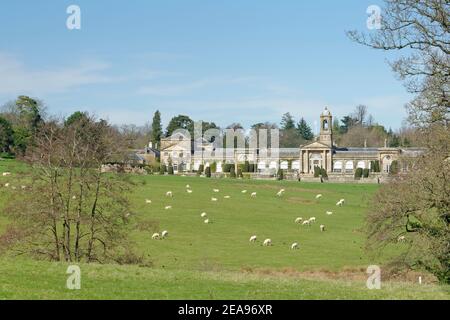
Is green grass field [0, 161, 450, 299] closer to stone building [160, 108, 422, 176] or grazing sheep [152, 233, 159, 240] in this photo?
grazing sheep [152, 233, 159, 240]

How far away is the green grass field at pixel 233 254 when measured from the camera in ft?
48.5

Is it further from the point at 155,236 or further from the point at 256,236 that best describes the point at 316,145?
the point at 155,236

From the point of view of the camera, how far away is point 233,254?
125 ft

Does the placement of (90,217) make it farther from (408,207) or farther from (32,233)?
(408,207)

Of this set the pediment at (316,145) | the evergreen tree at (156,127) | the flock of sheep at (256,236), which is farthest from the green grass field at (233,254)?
the evergreen tree at (156,127)

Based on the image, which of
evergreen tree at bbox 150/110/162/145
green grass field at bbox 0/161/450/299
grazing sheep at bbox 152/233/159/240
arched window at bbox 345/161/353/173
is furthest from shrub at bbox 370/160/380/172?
grazing sheep at bbox 152/233/159/240

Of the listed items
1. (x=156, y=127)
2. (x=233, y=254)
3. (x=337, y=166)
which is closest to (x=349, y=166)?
(x=337, y=166)

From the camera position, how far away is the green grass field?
48.5 ft

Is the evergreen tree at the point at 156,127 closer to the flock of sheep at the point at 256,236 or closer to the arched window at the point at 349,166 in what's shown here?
the arched window at the point at 349,166

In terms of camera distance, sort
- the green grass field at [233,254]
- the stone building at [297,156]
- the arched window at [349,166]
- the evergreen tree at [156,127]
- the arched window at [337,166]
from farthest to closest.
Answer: the evergreen tree at [156,127]
the arched window at [337,166]
the arched window at [349,166]
the stone building at [297,156]
the green grass field at [233,254]

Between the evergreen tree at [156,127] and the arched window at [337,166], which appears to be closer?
the arched window at [337,166]

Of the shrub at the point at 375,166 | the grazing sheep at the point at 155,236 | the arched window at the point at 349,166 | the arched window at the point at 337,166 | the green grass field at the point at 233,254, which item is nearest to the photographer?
the green grass field at the point at 233,254

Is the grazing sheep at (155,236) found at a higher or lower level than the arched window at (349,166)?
lower
